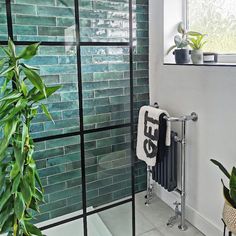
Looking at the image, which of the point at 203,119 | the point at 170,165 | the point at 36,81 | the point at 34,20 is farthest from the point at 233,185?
the point at 34,20

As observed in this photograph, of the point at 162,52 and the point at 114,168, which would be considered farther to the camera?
the point at 162,52

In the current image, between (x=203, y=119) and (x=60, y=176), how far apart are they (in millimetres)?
984

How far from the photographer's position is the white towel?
6.21 ft

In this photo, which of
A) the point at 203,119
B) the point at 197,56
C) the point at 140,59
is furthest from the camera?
the point at 140,59

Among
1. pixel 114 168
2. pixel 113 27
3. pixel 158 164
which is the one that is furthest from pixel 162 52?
pixel 114 168

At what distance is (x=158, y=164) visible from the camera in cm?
209

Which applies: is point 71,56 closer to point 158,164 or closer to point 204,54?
point 204,54

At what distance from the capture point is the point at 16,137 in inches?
44.5

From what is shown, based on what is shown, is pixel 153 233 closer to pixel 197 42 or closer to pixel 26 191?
pixel 26 191

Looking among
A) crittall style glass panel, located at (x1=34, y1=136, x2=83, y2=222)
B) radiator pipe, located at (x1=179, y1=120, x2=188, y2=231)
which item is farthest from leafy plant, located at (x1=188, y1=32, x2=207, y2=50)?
crittall style glass panel, located at (x1=34, y1=136, x2=83, y2=222)

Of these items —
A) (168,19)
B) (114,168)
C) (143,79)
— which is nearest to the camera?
(114,168)

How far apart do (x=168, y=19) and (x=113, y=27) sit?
2.52 ft

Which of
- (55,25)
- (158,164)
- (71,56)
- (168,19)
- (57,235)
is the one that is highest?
(168,19)

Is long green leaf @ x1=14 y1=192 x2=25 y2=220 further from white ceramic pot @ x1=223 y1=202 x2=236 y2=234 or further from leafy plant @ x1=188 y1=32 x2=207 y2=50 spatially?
leafy plant @ x1=188 y1=32 x2=207 y2=50
